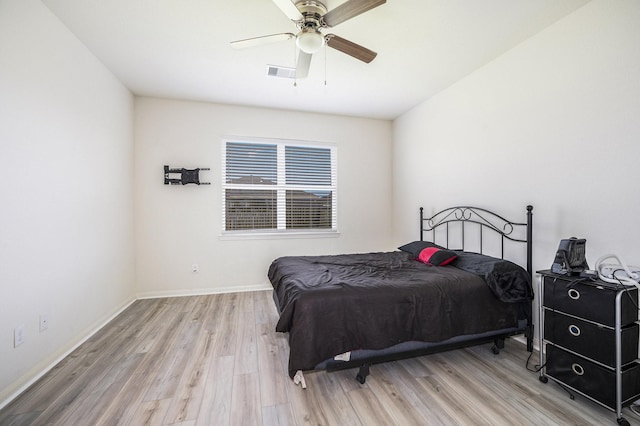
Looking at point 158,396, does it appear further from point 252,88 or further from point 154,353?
point 252,88

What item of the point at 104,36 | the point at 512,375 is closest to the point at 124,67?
the point at 104,36

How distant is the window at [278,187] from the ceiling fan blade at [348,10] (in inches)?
98.5

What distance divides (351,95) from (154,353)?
364cm

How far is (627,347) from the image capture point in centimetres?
156

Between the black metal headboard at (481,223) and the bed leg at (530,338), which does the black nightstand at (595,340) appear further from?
the black metal headboard at (481,223)

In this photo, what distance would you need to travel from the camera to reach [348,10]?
173 cm

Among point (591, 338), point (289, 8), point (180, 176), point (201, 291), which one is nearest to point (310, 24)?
point (289, 8)

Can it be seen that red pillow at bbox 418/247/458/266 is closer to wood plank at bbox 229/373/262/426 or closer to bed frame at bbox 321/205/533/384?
bed frame at bbox 321/205/533/384

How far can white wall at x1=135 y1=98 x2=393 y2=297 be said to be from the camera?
375 centimetres

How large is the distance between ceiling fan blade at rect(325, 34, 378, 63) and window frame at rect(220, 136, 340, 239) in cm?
219

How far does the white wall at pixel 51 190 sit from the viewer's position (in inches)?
70.1

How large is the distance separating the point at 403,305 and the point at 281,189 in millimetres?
2817

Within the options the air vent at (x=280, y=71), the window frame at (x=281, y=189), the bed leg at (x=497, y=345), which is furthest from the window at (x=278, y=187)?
the bed leg at (x=497, y=345)

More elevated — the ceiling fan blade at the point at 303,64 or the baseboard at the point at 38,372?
the ceiling fan blade at the point at 303,64
